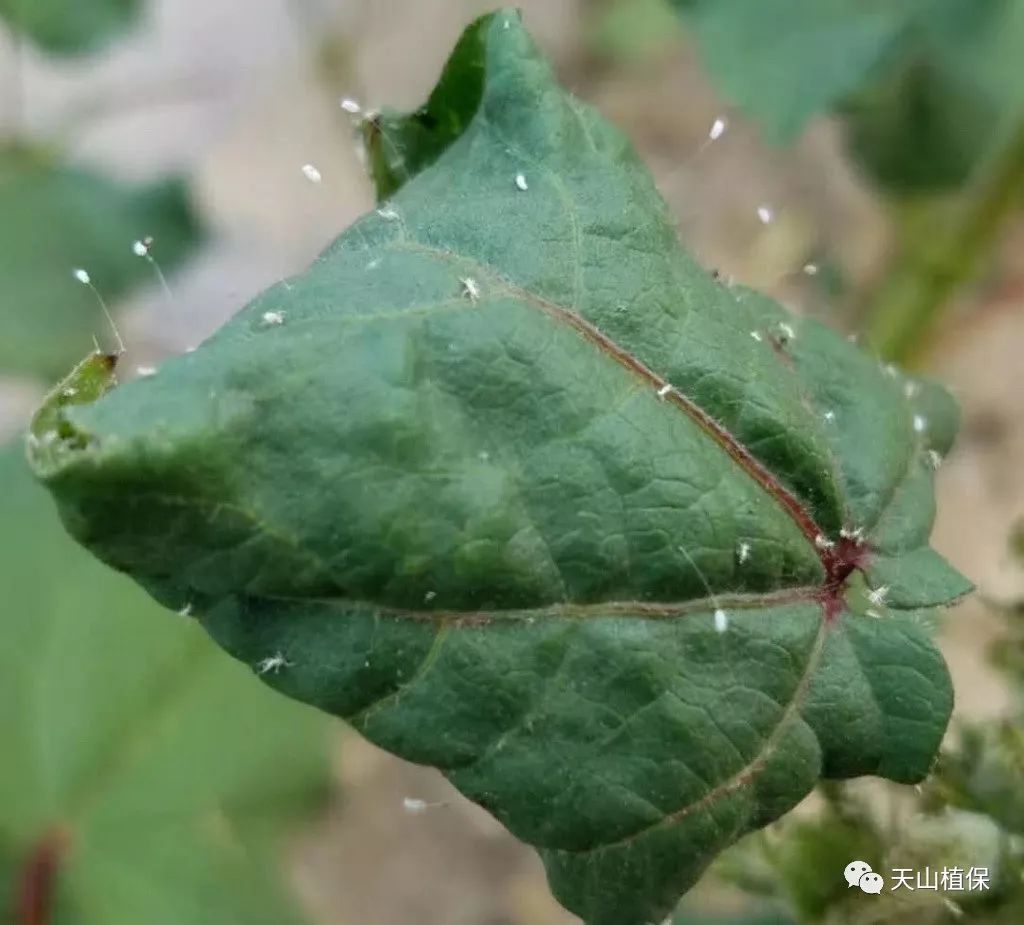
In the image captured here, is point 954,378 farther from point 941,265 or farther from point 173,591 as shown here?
point 173,591

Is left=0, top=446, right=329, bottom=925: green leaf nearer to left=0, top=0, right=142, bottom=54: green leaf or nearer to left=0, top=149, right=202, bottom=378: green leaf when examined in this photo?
left=0, top=149, right=202, bottom=378: green leaf

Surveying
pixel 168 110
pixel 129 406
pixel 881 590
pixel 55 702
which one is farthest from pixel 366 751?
pixel 129 406

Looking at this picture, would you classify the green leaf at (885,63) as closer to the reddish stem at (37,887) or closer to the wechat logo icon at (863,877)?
the wechat logo icon at (863,877)

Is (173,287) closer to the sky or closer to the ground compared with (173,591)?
closer to the ground

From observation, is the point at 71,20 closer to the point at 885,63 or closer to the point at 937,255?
the point at 885,63

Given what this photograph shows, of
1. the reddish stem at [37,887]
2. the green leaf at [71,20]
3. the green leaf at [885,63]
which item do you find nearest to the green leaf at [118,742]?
the reddish stem at [37,887]

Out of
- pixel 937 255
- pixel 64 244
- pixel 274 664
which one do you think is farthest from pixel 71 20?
pixel 274 664
